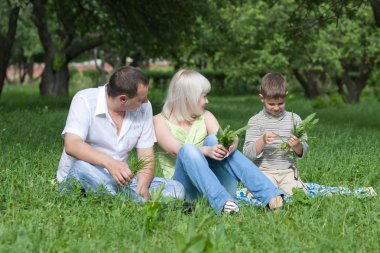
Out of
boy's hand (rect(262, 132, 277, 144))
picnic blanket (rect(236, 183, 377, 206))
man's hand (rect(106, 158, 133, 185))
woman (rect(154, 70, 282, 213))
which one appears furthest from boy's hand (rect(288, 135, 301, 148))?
man's hand (rect(106, 158, 133, 185))

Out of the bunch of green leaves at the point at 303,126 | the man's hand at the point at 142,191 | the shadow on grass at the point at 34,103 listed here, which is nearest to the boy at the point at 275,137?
the bunch of green leaves at the point at 303,126

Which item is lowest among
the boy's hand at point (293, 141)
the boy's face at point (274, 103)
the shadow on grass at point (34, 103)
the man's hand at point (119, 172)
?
the shadow on grass at point (34, 103)

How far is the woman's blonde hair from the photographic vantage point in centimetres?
597

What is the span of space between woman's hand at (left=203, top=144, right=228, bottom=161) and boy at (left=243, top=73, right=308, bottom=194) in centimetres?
72

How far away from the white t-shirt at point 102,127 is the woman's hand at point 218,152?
0.56 m

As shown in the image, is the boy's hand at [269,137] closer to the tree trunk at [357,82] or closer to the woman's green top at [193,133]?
the woman's green top at [193,133]

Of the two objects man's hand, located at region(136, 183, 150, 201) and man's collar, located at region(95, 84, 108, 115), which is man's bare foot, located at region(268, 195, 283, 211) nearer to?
man's hand, located at region(136, 183, 150, 201)

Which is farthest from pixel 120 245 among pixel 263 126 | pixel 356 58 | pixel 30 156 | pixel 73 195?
pixel 356 58

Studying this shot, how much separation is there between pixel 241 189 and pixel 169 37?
43.9ft

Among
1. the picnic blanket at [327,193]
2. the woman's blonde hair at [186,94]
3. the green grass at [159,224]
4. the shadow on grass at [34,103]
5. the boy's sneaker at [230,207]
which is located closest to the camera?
the green grass at [159,224]

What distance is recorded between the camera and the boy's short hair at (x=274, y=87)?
6.33 m

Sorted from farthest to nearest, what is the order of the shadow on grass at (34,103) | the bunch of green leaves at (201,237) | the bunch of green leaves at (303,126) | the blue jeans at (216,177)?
1. the shadow on grass at (34,103)
2. the bunch of green leaves at (303,126)
3. the blue jeans at (216,177)
4. the bunch of green leaves at (201,237)

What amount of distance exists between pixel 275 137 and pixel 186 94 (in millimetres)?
867

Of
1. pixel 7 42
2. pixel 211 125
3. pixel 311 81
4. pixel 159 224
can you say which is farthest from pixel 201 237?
pixel 311 81
